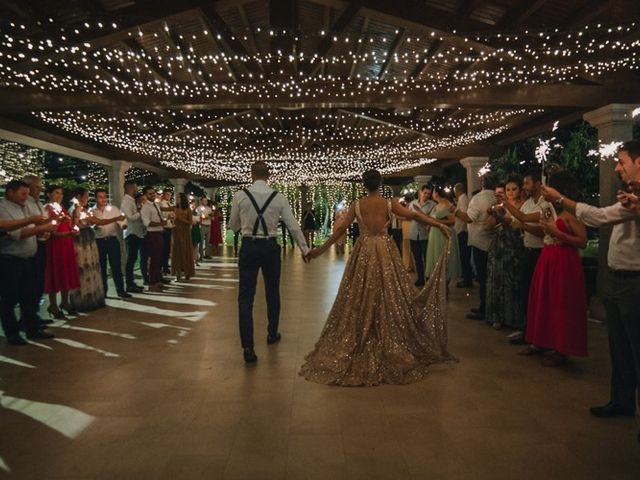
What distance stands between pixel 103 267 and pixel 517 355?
532 centimetres

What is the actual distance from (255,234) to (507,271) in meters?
2.51

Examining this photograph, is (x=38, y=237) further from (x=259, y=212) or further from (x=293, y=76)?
(x=293, y=76)

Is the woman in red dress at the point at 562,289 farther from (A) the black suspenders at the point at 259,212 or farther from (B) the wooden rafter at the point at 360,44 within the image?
(B) the wooden rafter at the point at 360,44

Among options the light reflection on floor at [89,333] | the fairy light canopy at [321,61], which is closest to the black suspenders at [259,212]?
the light reflection on floor at [89,333]

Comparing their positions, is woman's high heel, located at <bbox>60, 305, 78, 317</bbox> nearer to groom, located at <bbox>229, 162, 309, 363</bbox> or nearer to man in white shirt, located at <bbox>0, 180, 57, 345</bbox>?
man in white shirt, located at <bbox>0, 180, 57, 345</bbox>

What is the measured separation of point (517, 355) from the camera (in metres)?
4.45

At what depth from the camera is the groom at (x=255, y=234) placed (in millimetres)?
4289

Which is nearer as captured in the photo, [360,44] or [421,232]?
[421,232]

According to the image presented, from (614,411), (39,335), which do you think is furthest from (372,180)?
(39,335)

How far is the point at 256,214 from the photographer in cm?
439

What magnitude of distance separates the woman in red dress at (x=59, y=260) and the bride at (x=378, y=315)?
325 cm

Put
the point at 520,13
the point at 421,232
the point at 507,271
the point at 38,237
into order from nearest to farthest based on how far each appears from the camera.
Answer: the point at 507,271 → the point at 38,237 → the point at 520,13 → the point at 421,232

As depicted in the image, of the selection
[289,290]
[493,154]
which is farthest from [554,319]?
[493,154]

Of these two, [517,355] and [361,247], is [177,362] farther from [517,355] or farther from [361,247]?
[517,355]
